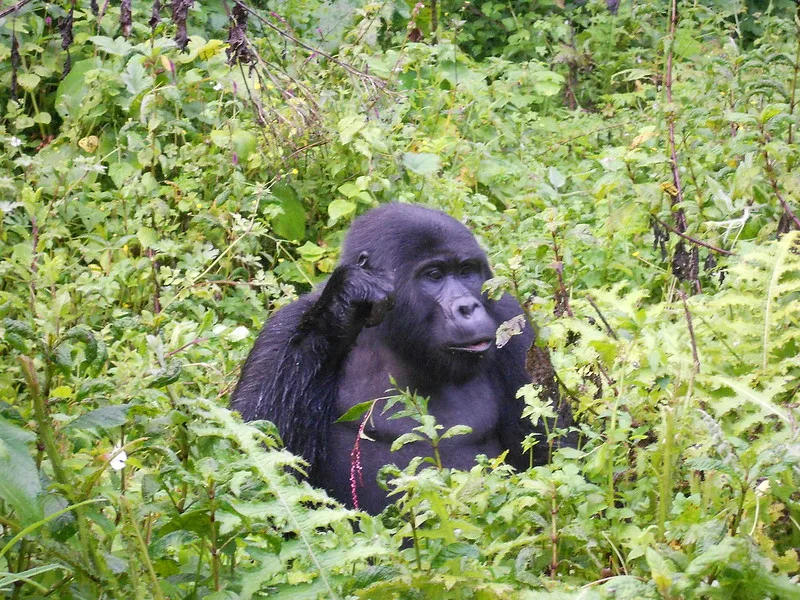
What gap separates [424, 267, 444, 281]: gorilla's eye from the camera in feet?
12.8

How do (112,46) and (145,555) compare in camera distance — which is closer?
(145,555)

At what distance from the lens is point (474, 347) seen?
12.2 feet

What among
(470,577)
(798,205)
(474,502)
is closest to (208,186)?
(798,205)

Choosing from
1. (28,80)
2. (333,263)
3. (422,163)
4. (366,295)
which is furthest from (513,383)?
(28,80)

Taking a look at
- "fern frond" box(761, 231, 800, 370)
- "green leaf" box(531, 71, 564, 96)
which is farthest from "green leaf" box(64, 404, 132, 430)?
"green leaf" box(531, 71, 564, 96)

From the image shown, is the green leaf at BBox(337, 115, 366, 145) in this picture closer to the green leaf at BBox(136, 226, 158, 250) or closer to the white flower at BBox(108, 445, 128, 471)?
the green leaf at BBox(136, 226, 158, 250)

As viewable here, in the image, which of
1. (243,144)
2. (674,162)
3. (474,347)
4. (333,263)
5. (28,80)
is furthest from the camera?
(28,80)

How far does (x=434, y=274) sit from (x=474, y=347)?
1.15 ft

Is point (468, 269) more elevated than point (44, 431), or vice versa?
point (44, 431)

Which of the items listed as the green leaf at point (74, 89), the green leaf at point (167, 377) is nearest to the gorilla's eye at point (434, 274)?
the green leaf at point (167, 377)

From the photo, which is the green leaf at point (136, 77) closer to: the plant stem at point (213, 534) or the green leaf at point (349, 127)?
the green leaf at point (349, 127)

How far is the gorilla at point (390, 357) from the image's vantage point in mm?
3705

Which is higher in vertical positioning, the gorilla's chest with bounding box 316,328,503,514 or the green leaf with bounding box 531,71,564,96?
the green leaf with bounding box 531,71,564,96

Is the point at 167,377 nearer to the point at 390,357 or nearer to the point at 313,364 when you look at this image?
the point at 313,364
